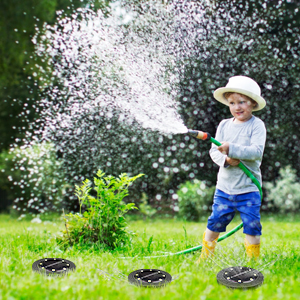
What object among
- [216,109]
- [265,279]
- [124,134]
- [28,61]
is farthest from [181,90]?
[265,279]

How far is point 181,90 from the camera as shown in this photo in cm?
703

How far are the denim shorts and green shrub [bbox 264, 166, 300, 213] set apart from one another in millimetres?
6093

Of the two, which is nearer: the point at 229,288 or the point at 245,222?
the point at 229,288

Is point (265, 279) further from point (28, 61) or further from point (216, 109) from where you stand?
point (28, 61)

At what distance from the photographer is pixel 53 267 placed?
2.30 meters

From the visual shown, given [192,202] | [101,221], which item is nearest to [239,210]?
[101,221]

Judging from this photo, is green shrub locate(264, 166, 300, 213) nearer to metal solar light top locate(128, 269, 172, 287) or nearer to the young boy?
the young boy

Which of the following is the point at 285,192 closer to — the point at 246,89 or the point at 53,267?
the point at 246,89

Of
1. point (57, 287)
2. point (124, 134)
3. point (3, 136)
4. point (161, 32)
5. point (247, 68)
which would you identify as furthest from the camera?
point (3, 136)

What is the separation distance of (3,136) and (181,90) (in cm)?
490

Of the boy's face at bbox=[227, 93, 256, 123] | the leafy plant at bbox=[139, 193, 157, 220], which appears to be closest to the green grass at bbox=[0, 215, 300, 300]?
the boy's face at bbox=[227, 93, 256, 123]

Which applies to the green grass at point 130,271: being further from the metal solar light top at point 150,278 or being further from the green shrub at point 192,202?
the green shrub at point 192,202

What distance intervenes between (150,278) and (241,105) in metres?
1.55

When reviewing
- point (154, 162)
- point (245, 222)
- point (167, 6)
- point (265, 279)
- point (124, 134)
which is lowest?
point (265, 279)
